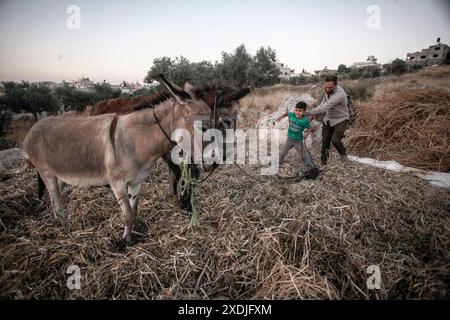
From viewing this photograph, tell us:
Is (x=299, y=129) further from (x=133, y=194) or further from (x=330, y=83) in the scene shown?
(x=133, y=194)

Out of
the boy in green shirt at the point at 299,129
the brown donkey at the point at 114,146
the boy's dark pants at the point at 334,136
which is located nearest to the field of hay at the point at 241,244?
the brown donkey at the point at 114,146

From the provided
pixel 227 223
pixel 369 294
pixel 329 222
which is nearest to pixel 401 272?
pixel 369 294

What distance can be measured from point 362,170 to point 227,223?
12.7 ft

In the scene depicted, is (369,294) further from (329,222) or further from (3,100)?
(3,100)

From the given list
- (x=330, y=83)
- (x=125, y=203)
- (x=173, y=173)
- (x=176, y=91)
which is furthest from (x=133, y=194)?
(x=330, y=83)

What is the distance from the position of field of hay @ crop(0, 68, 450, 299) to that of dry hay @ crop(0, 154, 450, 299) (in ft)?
0.05

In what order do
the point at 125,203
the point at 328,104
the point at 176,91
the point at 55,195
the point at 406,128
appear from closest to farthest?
1. the point at 176,91
2. the point at 125,203
3. the point at 55,195
4. the point at 328,104
5. the point at 406,128

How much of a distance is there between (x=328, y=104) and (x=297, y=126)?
851 millimetres

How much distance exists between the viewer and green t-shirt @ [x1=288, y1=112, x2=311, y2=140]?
5.21m

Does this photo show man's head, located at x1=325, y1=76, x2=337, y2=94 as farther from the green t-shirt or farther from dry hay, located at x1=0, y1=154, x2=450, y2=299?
dry hay, located at x1=0, y1=154, x2=450, y2=299

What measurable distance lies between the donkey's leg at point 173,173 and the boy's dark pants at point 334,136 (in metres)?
4.04

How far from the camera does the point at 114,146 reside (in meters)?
2.88

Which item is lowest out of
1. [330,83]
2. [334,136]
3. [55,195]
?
[55,195]

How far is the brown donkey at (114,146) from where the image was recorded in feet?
9.30
